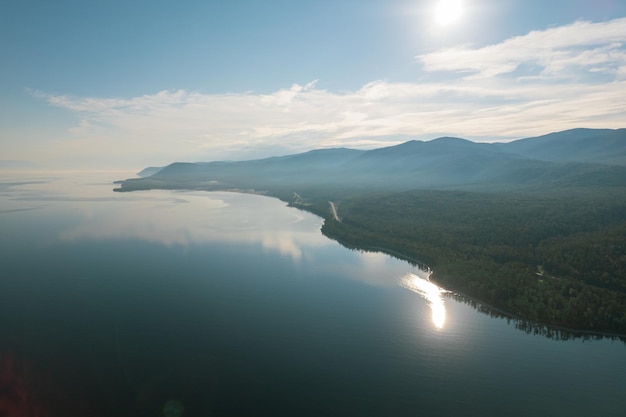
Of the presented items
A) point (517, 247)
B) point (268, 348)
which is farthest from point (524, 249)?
point (268, 348)

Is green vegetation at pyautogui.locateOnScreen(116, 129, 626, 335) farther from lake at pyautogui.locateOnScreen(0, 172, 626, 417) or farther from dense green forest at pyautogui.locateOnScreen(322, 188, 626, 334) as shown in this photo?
lake at pyautogui.locateOnScreen(0, 172, 626, 417)

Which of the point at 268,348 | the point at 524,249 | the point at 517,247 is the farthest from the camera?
the point at 517,247

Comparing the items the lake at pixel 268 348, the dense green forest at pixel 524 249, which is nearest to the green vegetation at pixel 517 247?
the dense green forest at pixel 524 249

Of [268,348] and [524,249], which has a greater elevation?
[524,249]

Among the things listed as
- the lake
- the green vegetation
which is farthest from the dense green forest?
the lake

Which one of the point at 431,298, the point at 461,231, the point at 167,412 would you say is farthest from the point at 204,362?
the point at 461,231

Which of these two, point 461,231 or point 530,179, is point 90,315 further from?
point 530,179

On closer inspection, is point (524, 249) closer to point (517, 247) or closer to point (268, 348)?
point (517, 247)

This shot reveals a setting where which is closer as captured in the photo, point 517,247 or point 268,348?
point 268,348
